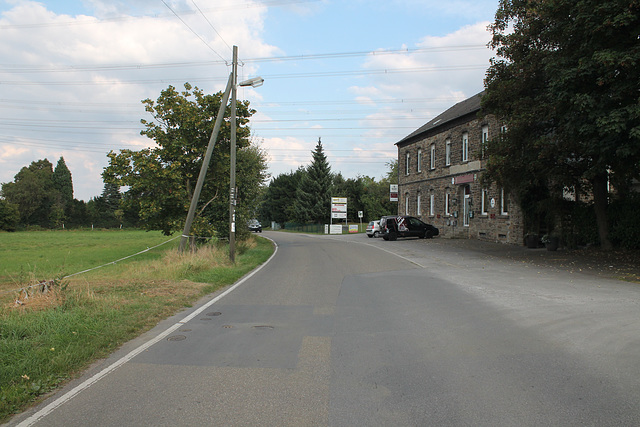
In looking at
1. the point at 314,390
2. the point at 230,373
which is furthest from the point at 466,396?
the point at 230,373

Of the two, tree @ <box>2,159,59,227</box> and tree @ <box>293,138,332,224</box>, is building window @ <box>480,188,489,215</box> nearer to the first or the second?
tree @ <box>293,138,332,224</box>

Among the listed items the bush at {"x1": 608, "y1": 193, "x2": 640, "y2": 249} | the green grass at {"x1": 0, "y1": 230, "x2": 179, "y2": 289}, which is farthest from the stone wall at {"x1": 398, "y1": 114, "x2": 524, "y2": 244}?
the green grass at {"x1": 0, "y1": 230, "x2": 179, "y2": 289}

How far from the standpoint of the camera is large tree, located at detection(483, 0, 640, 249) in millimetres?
13273

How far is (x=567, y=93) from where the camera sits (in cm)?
1445

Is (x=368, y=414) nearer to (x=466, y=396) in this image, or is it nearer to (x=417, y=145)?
(x=466, y=396)

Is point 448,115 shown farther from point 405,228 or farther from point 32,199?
point 32,199

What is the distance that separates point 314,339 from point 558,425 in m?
3.43

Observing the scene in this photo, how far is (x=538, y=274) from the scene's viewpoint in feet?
46.5

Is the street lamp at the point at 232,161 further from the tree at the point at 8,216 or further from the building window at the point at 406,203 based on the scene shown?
the tree at the point at 8,216

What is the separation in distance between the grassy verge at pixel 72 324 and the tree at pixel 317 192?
173 ft

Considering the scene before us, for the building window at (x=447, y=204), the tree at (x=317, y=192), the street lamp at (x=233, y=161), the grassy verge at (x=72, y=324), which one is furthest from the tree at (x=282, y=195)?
the grassy verge at (x=72, y=324)

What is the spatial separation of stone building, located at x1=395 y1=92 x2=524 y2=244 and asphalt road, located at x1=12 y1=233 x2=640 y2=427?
48.8ft

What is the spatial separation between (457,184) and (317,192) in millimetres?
35369

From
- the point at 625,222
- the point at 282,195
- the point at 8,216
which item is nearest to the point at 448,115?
the point at 625,222
